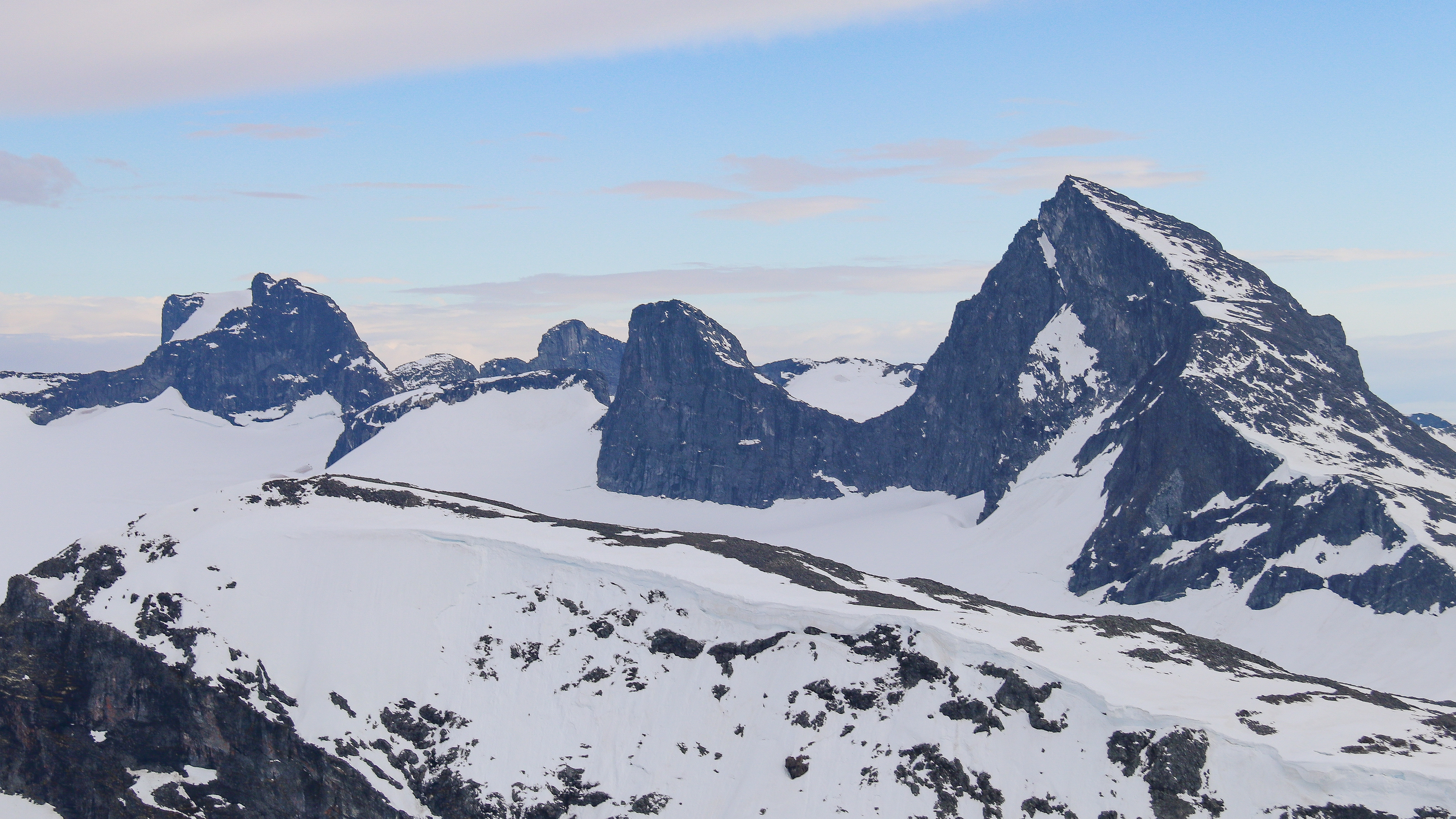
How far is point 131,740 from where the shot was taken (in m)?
87.9

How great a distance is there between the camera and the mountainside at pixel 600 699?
253 feet

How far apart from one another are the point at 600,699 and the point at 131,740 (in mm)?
32435

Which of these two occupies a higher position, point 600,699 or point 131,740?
point 600,699

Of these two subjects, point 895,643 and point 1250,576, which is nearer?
point 895,643

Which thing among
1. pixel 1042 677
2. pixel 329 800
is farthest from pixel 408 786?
pixel 1042 677

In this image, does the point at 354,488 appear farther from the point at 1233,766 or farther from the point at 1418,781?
the point at 1418,781

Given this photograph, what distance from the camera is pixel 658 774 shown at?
82188mm

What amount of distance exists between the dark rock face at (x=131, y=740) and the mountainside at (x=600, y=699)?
0.20 m

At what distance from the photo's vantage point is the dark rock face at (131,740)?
3258 inches

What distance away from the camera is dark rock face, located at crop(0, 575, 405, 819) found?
82750 millimetres

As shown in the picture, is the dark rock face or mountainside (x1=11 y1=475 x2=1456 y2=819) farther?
the dark rock face

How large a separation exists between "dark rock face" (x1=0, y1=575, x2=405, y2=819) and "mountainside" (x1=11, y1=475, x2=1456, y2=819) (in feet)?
0.66

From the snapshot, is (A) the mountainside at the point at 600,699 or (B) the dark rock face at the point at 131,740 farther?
(B) the dark rock face at the point at 131,740

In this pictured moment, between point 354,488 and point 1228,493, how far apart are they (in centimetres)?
11909
